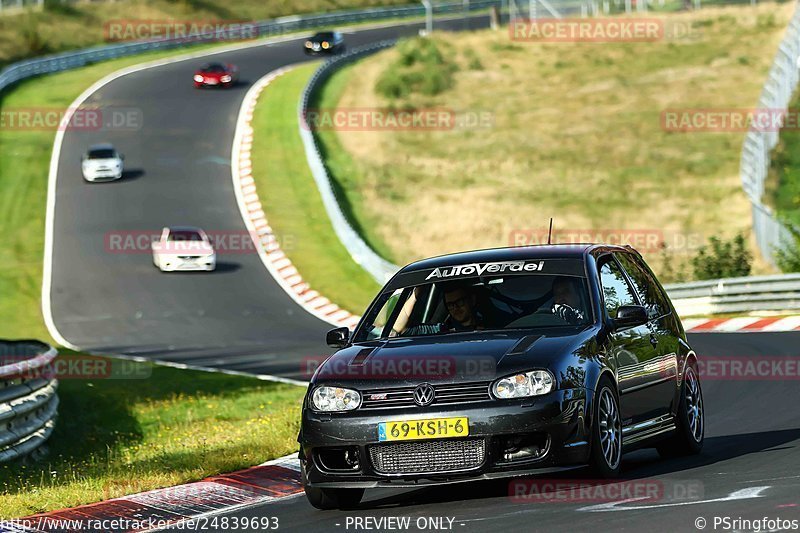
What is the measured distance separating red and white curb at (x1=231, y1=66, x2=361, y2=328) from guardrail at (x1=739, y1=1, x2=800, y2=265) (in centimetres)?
947

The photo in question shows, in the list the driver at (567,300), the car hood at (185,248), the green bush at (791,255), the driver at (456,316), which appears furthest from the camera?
the car hood at (185,248)

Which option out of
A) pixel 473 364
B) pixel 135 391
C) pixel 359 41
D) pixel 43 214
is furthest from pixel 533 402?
pixel 359 41

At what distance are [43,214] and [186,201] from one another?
4.36 m

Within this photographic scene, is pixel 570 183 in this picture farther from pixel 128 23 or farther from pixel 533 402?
pixel 533 402

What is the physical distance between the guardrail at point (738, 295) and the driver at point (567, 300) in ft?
59.6

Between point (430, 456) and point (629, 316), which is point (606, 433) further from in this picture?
point (430, 456)

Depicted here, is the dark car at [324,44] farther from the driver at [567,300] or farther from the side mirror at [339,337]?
the driver at [567,300]

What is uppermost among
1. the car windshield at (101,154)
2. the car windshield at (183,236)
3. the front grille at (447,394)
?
the front grille at (447,394)

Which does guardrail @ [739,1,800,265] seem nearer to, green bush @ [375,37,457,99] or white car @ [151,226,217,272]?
white car @ [151,226,217,272]

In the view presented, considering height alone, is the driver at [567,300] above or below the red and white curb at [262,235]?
above

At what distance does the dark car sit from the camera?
70188 mm

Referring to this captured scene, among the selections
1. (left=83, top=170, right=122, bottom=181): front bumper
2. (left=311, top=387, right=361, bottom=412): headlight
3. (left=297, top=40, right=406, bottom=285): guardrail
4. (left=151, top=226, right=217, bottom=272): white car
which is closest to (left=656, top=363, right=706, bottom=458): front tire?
(left=311, top=387, right=361, bottom=412): headlight

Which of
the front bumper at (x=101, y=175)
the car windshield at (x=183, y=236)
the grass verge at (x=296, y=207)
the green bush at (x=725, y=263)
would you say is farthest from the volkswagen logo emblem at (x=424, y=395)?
the front bumper at (x=101, y=175)

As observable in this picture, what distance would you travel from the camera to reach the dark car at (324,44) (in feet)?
230
